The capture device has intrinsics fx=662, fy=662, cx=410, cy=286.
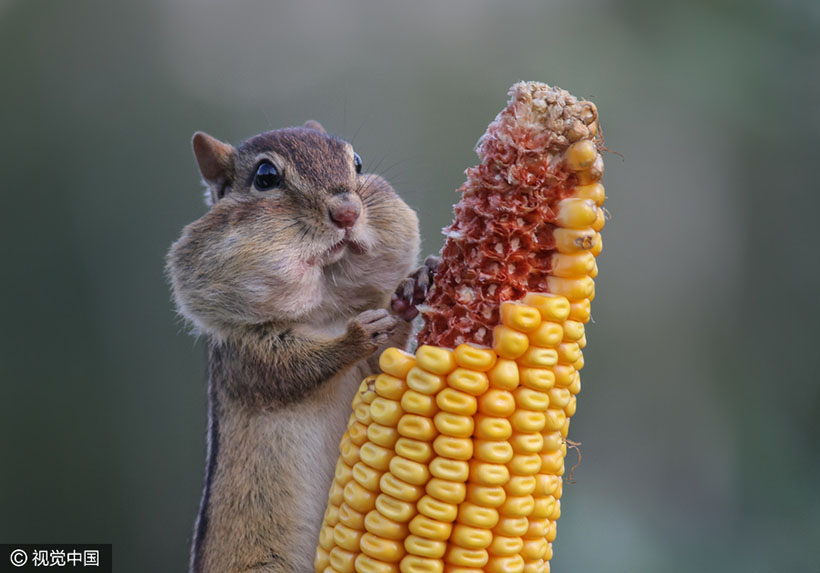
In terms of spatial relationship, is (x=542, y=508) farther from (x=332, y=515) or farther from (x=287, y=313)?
(x=287, y=313)

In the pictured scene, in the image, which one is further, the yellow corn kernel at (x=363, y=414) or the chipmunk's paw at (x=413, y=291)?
the chipmunk's paw at (x=413, y=291)

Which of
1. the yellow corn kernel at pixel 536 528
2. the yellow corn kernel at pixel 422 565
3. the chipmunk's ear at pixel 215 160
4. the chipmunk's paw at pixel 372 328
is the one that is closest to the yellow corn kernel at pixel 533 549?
the yellow corn kernel at pixel 536 528

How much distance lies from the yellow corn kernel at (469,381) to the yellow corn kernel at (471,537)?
6.3 inches

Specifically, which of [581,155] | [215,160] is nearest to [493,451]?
[581,155]

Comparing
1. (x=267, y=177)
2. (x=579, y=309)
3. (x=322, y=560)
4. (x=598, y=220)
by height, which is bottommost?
(x=322, y=560)

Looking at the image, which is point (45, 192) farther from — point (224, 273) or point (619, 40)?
point (619, 40)

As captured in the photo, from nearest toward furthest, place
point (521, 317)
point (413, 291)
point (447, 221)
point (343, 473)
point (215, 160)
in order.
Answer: point (521, 317) → point (343, 473) → point (413, 291) → point (215, 160) → point (447, 221)

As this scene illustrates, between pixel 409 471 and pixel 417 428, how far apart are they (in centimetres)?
5

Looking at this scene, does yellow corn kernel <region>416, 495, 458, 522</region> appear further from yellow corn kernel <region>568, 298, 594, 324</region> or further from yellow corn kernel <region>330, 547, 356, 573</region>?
yellow corn kernel <region>568, 298, 594, 324</region>

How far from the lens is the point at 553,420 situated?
812mm

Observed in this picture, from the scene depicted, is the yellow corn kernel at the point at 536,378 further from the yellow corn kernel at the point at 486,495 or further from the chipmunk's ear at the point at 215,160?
the chipmunk's ear at the point at 215,160

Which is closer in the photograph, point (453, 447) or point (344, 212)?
point (453, 447)

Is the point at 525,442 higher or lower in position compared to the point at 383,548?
higher

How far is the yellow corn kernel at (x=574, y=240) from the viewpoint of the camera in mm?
766
